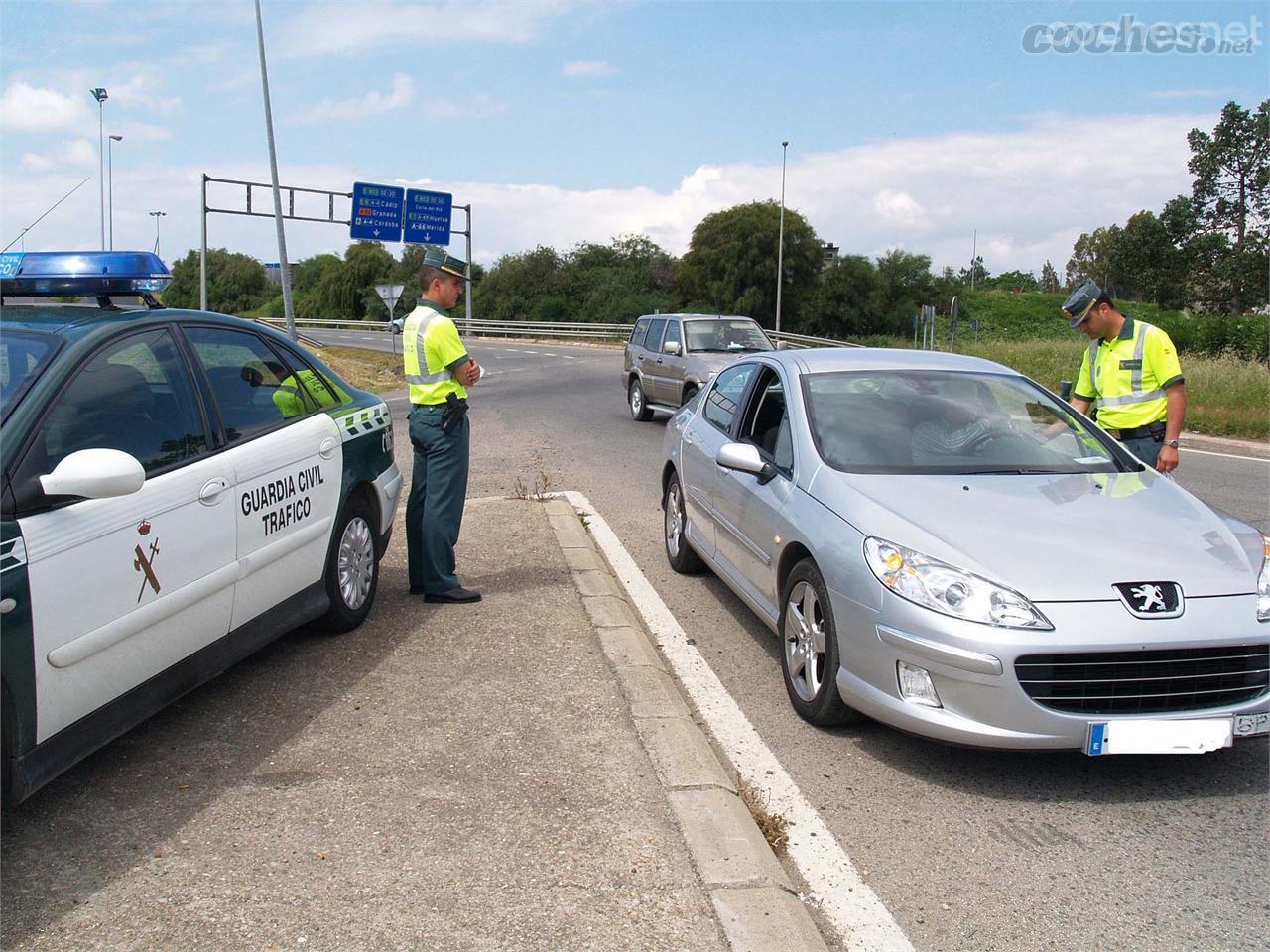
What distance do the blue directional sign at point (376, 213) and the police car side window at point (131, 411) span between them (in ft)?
128

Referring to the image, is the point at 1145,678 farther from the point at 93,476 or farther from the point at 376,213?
the point at 376,213

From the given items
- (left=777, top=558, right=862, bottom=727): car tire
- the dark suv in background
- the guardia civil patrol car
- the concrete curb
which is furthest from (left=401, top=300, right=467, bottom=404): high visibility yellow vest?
the dark suv in background

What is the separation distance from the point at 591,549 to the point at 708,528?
1332 mm

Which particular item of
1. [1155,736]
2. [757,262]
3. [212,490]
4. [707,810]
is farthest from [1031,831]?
[757,262]

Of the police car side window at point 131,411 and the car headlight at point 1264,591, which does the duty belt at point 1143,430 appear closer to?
the car headlight at point 1264,591

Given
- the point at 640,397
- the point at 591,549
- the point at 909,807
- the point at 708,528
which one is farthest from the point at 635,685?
the point at 640,397

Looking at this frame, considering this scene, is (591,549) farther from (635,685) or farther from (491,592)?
(635,685)

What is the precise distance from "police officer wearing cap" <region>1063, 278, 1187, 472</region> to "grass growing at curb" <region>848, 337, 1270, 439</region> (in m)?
6.61

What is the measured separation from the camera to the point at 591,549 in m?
7.23

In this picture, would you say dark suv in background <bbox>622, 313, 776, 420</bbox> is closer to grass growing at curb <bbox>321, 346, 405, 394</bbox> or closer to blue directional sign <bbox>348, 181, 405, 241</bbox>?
grass growing at curb <bbox>321, 346, 405, 394</bbox>

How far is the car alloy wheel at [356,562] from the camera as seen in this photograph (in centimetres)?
533

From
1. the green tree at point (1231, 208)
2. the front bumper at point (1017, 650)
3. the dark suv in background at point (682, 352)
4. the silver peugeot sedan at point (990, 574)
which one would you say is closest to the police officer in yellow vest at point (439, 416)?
the silver peugeot sedan at point (990, 574)

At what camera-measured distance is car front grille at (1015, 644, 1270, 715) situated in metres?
3.61

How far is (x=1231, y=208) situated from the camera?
57.9m
